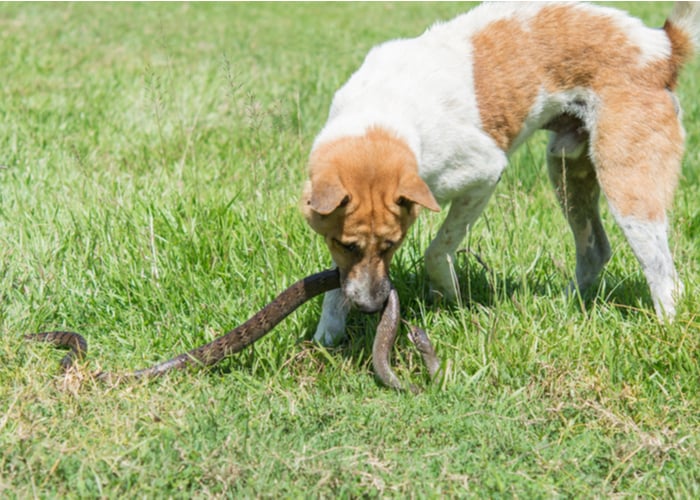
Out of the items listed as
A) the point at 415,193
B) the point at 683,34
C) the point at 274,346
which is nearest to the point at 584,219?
the point at 683,34

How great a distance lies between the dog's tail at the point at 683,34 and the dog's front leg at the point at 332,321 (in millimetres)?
2059

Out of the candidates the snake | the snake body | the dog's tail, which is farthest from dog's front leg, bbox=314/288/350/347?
the dog's tail

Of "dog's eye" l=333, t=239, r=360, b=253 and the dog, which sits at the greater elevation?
the dog

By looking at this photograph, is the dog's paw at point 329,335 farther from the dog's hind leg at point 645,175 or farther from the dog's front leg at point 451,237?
the dog's hind leg at point 645,175

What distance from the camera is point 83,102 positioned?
24.8 ft

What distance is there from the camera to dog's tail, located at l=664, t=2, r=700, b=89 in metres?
4.84

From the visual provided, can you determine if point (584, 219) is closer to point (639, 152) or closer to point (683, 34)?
point (639, 152)

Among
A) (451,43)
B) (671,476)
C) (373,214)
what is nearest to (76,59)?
(451,43)

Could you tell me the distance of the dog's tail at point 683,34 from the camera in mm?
4840

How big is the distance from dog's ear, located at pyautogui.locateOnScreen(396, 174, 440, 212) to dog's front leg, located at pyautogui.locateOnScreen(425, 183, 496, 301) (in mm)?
815

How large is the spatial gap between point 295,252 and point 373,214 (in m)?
1.08

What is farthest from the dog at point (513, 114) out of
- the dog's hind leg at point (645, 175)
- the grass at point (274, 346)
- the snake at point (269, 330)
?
the grass at point (274, 346)

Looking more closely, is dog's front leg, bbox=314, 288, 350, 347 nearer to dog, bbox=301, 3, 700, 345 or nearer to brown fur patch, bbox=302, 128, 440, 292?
dog, bbox=301, 3, 700, 345

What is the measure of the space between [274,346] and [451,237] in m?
1.08
